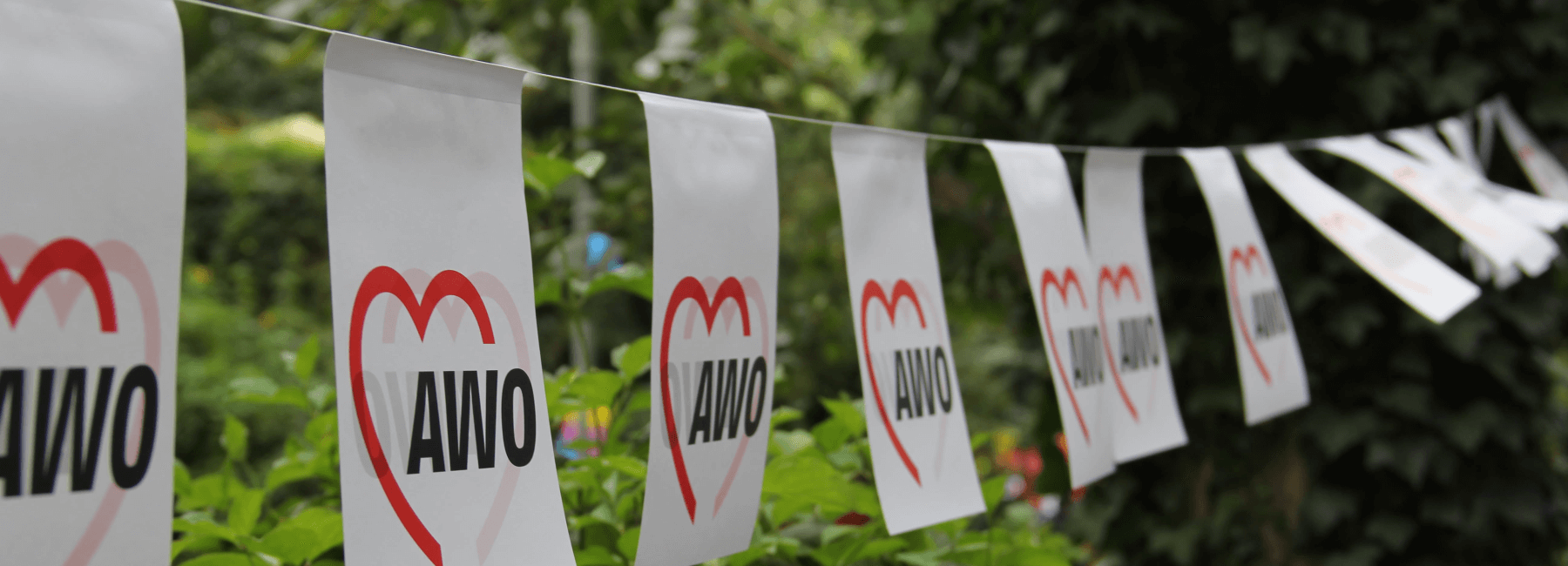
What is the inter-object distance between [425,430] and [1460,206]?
4.85ft

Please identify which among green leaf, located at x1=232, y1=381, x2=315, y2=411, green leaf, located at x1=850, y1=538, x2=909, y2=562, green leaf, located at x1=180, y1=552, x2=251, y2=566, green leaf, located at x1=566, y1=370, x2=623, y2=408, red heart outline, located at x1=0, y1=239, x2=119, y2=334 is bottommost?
green leaf, located at x1=850, y1=538, x2=909, y2=562

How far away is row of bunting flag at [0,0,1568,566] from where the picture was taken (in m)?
0.39

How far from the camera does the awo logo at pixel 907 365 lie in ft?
2.59

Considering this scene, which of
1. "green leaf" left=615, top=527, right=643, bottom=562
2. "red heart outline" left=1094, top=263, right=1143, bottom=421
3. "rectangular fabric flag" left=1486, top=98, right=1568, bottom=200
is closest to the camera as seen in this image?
"green leaf" left=615, top=527, right=643, bottom=562

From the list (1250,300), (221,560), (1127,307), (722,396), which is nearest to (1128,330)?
(1127,307)

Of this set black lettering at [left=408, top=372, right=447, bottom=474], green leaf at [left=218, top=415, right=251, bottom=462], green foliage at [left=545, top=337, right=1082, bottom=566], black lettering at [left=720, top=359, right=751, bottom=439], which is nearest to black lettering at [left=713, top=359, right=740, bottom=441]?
black lettering at [left=720, top=359, right=751, bottom=439]

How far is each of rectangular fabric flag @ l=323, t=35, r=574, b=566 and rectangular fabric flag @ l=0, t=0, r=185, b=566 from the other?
76mm

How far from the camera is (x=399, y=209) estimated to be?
513 mm

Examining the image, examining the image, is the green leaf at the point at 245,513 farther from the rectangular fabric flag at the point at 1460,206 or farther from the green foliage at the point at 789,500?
the rectangular fabric flag at the point at 1460,206

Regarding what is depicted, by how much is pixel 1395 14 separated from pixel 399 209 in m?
1.85

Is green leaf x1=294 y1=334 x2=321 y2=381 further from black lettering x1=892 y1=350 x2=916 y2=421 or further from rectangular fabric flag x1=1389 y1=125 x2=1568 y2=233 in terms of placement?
rectangular fabric flag x1=1389 y1=125 x2=1568 y2=233

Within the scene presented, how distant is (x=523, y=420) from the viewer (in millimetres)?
561

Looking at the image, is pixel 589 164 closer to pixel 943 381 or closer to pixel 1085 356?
pixel 943 381

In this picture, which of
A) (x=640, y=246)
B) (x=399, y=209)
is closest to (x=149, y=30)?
(x=399, y=209)
